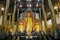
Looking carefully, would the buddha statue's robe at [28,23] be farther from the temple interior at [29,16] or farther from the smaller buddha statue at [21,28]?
the smaller buddha statue at [21,28]

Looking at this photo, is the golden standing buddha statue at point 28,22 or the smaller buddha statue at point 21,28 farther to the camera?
the golden standing buddha statue at point 28,22

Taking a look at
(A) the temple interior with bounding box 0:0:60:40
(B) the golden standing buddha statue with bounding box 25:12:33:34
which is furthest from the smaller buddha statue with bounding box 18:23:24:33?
(B) the golden standing buddha statue with bounding box 25:12:33:34

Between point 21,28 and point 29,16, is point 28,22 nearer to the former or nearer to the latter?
point 29,16

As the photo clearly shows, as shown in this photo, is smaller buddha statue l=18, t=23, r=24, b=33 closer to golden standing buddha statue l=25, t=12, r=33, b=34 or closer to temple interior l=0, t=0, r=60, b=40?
temple interior l=0, t=0, r=60, b=40

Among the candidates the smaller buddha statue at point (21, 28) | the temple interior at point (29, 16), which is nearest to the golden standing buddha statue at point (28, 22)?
the temple interior at point (29, 16)

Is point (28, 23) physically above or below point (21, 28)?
above

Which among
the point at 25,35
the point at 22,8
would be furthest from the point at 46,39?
the point at 22,8

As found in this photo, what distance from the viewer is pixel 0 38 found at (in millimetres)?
9711

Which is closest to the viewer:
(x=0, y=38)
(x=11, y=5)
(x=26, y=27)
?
(x=0, y=38)

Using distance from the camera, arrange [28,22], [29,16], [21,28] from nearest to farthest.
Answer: [21,28] → [28,22] → [29,16]

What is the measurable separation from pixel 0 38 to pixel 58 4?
19.6 ft

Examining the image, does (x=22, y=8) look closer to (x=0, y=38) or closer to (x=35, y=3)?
(x=35, y=3)

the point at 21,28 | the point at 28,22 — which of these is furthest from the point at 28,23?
the point at 21,28

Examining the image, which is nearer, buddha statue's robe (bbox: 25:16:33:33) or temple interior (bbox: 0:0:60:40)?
temple interior (bbox: 0:0:60:40)
